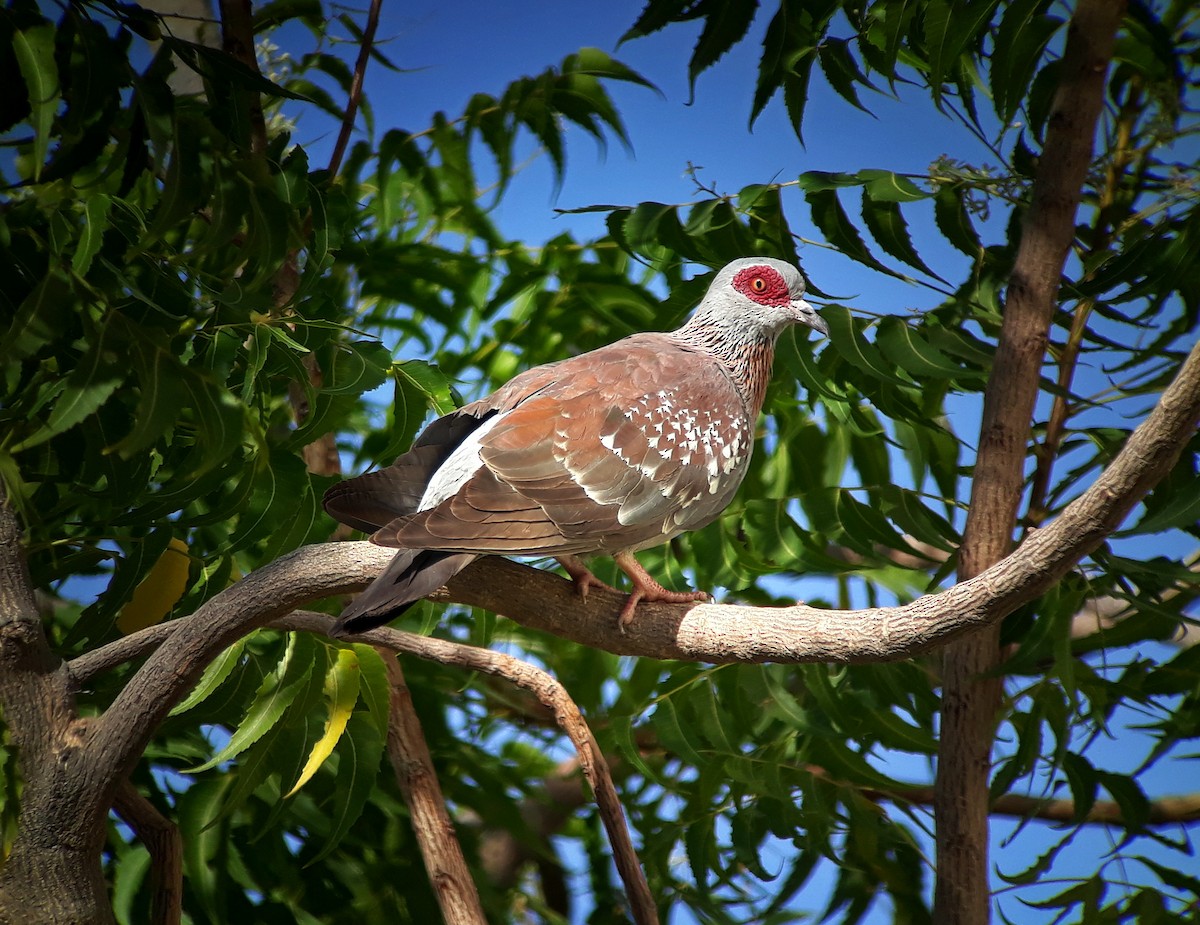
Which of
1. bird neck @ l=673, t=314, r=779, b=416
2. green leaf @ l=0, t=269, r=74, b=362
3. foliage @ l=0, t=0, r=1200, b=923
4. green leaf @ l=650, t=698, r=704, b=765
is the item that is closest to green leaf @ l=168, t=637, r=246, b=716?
foliage @ l=0, t=0, r=1200, b=923

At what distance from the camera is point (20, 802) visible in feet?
4.71

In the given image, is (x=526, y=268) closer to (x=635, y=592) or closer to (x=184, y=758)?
(x=635, y=592)

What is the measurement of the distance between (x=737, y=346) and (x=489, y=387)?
69 centimetres

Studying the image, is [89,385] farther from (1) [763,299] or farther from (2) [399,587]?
(1) [763,299]

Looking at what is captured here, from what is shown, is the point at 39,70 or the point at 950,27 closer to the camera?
the point at 39,70

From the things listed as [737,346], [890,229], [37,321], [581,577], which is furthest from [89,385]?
[890,229]

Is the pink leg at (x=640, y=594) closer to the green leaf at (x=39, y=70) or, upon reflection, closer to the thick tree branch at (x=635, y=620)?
the thick tree branch at (x=635, y=620)

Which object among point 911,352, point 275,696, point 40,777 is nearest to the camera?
point 40,777

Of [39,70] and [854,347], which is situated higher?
[854,347]

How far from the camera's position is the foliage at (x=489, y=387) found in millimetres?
1478

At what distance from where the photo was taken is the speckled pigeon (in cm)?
135

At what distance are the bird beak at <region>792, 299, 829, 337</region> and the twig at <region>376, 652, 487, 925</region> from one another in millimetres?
951

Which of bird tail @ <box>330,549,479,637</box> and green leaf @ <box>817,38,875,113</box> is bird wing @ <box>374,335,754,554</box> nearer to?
bird tail @ <box>330,549,479,637</box>

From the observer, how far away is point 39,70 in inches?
51.4
